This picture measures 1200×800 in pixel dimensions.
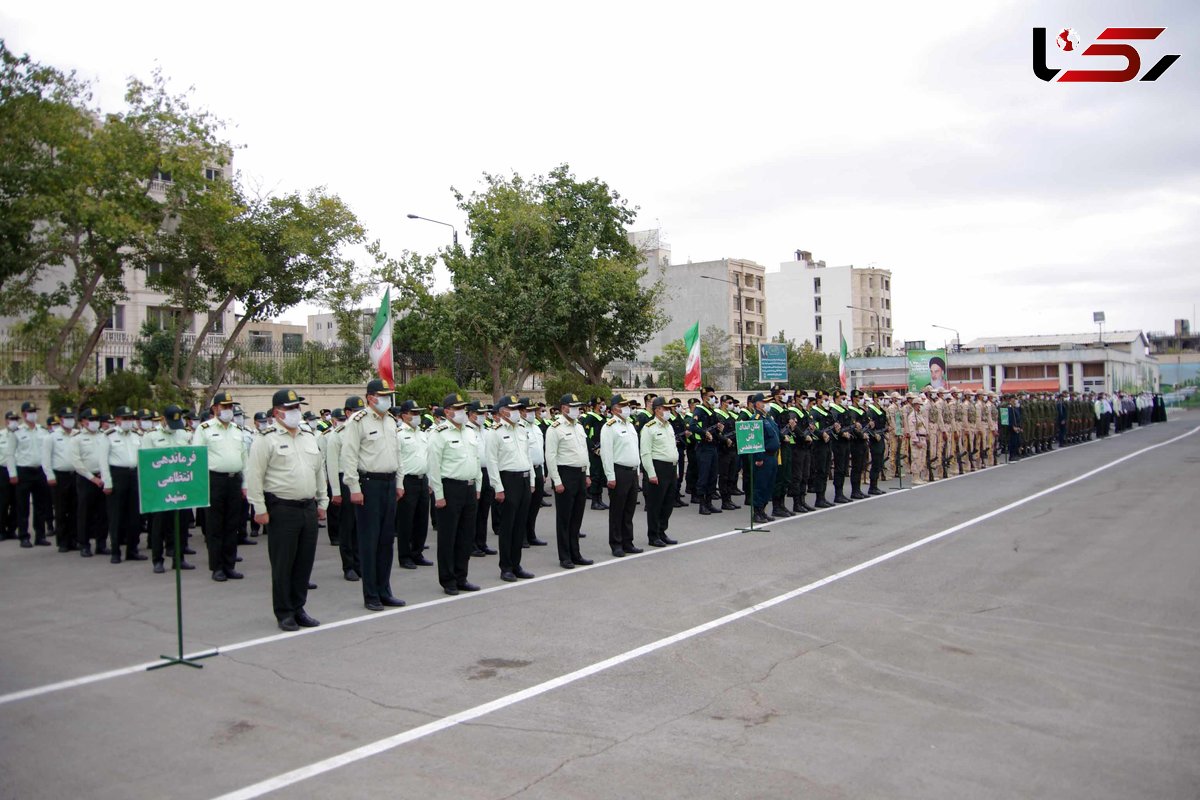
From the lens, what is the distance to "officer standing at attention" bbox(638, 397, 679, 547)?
12.9 metres

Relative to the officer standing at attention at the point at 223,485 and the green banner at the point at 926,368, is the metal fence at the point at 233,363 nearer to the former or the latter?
the officer standing at attention at the point at 223,485

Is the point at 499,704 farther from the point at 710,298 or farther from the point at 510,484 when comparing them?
the point at 710,298

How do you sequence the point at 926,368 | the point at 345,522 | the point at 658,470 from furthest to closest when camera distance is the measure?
the point at 926,368
the point at 658,470
the point at 345,522

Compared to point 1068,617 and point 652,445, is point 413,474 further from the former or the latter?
point 1068,617

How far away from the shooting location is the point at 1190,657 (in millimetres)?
7031

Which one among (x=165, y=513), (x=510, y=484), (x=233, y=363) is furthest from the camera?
(x=233, y=363)

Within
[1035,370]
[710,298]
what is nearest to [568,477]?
[710,298]

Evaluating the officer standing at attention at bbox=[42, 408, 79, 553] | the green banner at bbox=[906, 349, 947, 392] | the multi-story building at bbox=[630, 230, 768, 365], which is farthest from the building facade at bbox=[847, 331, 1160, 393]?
the officer standing at attention at bbox=[42, 408, 79, 553]

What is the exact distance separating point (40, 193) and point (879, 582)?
19.6 m

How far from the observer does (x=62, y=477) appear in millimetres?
13844

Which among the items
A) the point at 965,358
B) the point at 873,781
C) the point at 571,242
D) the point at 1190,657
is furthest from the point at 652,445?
the point at 965,358

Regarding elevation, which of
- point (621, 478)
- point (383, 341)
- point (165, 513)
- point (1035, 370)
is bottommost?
point (165, 513)

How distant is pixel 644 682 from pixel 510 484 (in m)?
4.30

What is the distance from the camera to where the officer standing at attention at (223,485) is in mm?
11094
